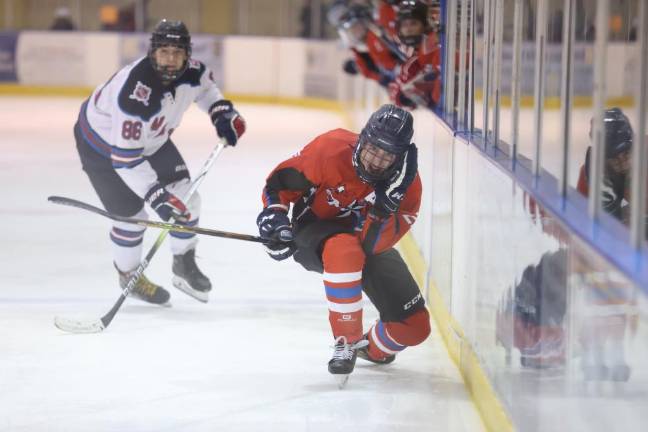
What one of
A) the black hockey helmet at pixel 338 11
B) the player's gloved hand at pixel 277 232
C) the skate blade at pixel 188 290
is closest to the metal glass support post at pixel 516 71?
the player's gloved hand at pixel 277 232

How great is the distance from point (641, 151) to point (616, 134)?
2.54ft

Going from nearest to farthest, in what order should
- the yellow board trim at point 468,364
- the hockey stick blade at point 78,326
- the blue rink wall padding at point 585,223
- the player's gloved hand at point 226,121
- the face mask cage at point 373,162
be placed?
the blue rink wall padding at point 585,223
the yellow board trim at point 468,364
the face mask cage at point 373,162
the hockey stick blade at point 78,326
the player's gloved hand at point 226,121

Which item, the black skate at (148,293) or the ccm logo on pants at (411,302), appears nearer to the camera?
the ccm logo on pants at (411,302)

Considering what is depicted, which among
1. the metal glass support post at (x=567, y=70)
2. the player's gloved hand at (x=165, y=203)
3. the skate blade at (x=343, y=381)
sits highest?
the metal glass support post at (x=567, y=70)

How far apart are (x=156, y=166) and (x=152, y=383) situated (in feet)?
3.98

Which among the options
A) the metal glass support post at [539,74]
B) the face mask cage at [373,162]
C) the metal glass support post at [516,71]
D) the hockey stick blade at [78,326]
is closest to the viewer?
the metal glass support post at [539,74]

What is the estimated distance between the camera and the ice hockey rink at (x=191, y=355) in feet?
10.5

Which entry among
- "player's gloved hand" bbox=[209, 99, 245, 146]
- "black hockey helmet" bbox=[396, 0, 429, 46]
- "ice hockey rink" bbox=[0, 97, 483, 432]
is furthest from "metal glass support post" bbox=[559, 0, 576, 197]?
"black hockey helmet" bbox=[396, 0, 429, 46]

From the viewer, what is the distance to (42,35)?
14.3 meters

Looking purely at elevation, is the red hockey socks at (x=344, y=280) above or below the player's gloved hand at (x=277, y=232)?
below

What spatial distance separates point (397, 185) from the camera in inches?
132

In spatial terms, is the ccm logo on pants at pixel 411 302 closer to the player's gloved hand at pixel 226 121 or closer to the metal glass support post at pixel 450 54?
the metal glass support post at pixel 450 54

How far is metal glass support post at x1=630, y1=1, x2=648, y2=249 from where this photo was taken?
193 centimetres

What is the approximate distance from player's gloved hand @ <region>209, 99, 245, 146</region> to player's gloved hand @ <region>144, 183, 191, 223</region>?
411 mm
